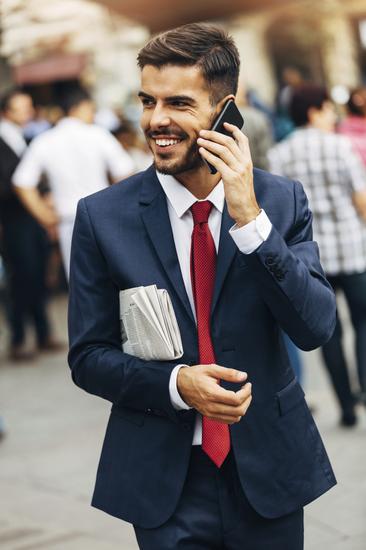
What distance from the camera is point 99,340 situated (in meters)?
2.77

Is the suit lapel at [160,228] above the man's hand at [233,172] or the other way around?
the other way around

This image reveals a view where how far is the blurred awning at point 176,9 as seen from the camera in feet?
56.1

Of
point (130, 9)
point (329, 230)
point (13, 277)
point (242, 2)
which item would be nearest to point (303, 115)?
point (329, 230)

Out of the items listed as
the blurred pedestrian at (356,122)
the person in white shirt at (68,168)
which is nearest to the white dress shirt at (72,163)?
the person in white shirt at (68,168)

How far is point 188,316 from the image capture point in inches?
107

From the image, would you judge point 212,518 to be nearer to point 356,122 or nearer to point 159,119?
point 159,119

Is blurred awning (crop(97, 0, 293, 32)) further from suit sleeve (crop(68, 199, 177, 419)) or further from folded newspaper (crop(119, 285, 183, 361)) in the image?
folded newspaper (crop(119, 285, 183, 361))

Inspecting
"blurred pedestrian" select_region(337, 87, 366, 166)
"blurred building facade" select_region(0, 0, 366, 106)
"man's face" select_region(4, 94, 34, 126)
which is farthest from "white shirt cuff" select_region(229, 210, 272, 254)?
"blurred building facade" select_region(0, 0, 366, 106)

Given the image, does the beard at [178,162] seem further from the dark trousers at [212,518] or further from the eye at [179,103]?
the dark trousers at [212,518]

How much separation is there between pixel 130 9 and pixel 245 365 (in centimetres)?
1498

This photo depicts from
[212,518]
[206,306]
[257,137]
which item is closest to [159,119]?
[206,306]

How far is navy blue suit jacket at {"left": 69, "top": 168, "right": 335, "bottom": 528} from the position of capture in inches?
106

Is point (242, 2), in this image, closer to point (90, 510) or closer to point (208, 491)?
point (90, 510)

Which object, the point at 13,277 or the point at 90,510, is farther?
the point at 13,277
